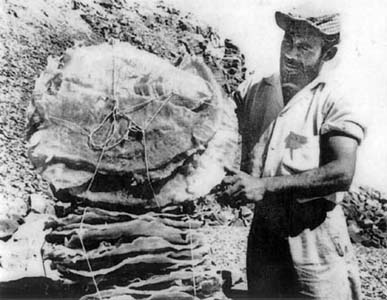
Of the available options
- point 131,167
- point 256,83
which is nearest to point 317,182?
point 256,83

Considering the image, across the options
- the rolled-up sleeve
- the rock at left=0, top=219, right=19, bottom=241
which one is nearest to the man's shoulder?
the rolled-up sleeve

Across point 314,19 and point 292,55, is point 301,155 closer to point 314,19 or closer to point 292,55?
point 292,55

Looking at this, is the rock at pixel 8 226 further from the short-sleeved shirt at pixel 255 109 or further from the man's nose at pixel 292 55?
the man's nose at pixel 292 55

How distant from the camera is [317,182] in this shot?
3.65 metres

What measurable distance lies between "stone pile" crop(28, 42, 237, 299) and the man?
25 centimetres

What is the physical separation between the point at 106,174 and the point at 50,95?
0.53m

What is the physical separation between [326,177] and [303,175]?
115 millimetres

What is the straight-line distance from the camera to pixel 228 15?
4.00 m

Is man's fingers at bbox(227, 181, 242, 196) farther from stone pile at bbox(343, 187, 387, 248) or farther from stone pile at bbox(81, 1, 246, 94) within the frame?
stone pile at bbox(343, 187, 387, 248)

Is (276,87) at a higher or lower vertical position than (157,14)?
lower

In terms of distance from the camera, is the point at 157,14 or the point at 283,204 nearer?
the point at 283,204

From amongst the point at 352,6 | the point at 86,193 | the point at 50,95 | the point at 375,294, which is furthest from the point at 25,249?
the point at 352,6

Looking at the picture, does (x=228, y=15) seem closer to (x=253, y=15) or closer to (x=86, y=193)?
(x=253, y=15)

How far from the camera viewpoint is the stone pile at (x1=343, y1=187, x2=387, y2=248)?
4020 millimetres
